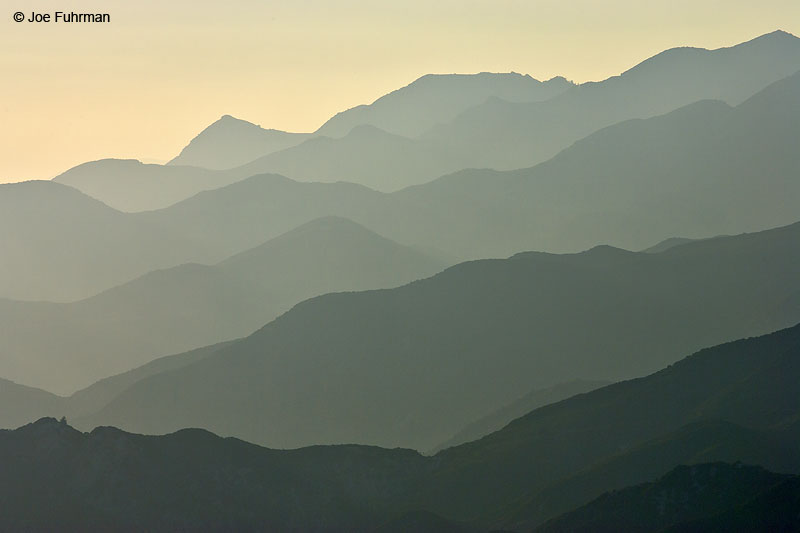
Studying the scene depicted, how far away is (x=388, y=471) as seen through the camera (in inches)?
7475

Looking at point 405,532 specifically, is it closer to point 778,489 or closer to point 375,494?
point 375,494

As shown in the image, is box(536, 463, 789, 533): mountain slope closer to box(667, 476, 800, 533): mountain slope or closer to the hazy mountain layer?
the hazy mountain layer

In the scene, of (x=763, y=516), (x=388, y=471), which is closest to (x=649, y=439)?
(x=388, y=471)

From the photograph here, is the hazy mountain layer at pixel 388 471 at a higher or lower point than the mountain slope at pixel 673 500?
higher

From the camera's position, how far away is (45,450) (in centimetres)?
17612

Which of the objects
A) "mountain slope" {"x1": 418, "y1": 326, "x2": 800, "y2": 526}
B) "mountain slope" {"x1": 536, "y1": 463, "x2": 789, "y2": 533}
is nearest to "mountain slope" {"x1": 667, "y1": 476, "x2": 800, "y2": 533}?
"mountain slope" {"x1": 536, "y1": 463, "x2": 789, "y2": 533}

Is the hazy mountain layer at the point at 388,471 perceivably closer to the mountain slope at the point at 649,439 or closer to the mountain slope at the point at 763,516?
the mountain slope at the point at 649,439

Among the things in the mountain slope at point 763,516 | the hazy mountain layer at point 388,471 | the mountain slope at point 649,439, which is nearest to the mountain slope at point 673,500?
the hazy mountain layer at point 388,471

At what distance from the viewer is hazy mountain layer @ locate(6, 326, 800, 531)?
535ft

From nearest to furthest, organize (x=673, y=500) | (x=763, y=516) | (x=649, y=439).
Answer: (x=763, y=516) → (x=673, y=500) → (x=649, y=439)

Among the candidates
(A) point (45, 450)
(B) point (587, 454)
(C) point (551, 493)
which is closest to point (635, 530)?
(C) point (551, 493)

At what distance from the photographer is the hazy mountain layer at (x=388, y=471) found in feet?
535

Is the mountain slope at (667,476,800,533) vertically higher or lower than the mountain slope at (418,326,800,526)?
lower

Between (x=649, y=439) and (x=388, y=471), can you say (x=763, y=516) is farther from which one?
(x=388, y=471)
